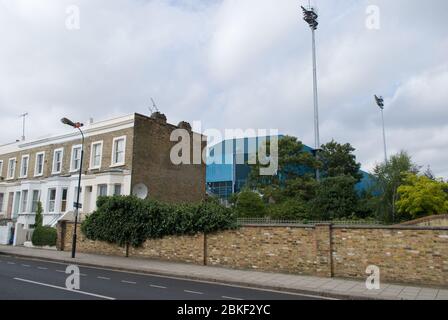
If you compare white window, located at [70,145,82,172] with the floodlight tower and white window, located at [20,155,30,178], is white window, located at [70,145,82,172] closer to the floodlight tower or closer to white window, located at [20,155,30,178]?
white window, located at [20,155,30,178]

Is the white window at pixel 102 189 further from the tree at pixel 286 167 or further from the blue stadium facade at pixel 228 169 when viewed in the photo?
the blue stadium facade at pixel 228 169

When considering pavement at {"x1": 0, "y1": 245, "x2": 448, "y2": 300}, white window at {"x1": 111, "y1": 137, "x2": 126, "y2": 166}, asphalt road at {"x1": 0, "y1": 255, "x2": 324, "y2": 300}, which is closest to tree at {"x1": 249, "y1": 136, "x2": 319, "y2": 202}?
white window at {"x1": 111, "y1": 137, "x2": 126, "y2": 166}

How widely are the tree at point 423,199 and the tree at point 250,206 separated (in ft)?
36.5

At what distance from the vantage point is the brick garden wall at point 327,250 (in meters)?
12.5

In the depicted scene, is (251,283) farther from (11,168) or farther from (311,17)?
(311,17)

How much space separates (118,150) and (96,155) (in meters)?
2.35

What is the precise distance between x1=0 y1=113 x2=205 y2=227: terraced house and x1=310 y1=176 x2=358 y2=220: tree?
9.92 m

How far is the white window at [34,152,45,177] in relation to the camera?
3330 centimetres

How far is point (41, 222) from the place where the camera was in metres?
29.4

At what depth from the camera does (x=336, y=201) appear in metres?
29.3

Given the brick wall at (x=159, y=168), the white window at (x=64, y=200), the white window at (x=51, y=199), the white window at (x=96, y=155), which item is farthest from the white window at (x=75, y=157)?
the brick wall at (x=159, y=168)

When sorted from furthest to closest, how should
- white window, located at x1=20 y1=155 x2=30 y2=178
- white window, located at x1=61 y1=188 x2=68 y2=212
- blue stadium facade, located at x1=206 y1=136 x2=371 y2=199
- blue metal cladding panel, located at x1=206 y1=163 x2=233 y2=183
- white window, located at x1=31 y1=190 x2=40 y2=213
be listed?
1. blue metal cladding panel, located at x1=206 y1=163 x2=233 y2=183
2. blue stadium facade, located at x1=206 y1=136 x2=371 y2=199
3. white window, located at x1=20 y1=155 x2=30 y2=178
4. white window, located at x1=31 y1=190 x2=40 y2=213
5. white window, located at x1=61 y1=188 x2=68 y2=212
